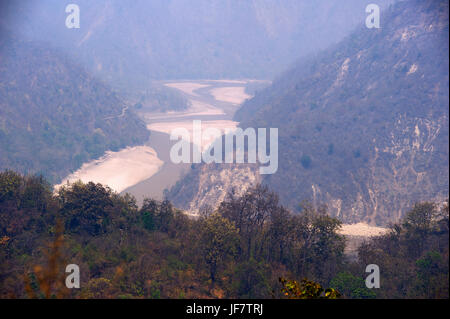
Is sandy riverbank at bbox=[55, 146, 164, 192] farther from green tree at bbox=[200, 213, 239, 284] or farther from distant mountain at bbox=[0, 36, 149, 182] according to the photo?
green tree at bbox=[200, 213, 239, 284]

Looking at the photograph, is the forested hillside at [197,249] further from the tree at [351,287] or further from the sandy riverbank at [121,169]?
the sandy riverbank at [121,169]

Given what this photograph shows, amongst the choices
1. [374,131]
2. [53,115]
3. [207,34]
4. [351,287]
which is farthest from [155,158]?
[207,34]

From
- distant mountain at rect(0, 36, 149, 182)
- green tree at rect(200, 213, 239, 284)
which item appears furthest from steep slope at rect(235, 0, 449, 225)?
distant mountain at rect(0, 36, 149, 182)

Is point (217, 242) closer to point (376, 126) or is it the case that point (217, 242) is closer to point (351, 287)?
point (351, 287)

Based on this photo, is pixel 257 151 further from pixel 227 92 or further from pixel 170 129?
pixel 227 92

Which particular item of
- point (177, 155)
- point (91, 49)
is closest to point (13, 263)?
point (177, 155)

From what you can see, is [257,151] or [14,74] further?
[14,74]
